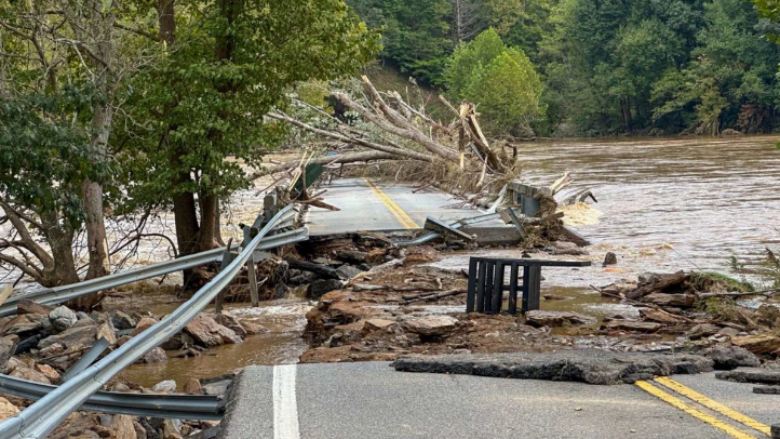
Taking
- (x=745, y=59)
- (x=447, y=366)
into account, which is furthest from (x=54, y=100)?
(x=745, y=59)

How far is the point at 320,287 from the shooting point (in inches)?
650

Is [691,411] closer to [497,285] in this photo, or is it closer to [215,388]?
[215,388]

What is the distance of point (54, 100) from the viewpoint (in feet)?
40.8

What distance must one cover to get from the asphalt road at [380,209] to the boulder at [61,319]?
6.92 m

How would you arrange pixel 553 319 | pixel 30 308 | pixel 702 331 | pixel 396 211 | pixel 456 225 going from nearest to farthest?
pixel 702 331 → pixel 553 319 → pixel 30 308 → pixel 456 225 → pixel 396 211

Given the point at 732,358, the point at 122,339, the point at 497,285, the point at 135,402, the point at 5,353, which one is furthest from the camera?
the point at 497,285

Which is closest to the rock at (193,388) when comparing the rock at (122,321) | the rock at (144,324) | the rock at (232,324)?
the rock at (144,324)

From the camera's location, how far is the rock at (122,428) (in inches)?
284

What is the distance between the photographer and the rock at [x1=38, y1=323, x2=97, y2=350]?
1212cm

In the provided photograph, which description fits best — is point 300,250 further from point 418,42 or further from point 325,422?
point 418,42

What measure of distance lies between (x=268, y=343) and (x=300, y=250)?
6.64m

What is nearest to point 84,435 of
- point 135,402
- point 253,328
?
point 135,402

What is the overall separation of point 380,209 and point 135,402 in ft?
63.2

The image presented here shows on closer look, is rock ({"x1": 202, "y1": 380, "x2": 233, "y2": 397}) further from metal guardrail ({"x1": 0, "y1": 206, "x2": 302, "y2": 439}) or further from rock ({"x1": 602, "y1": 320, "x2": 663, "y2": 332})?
rock ({"x1": 602, "y1": 320, "x2": 663, "y2": 332})
